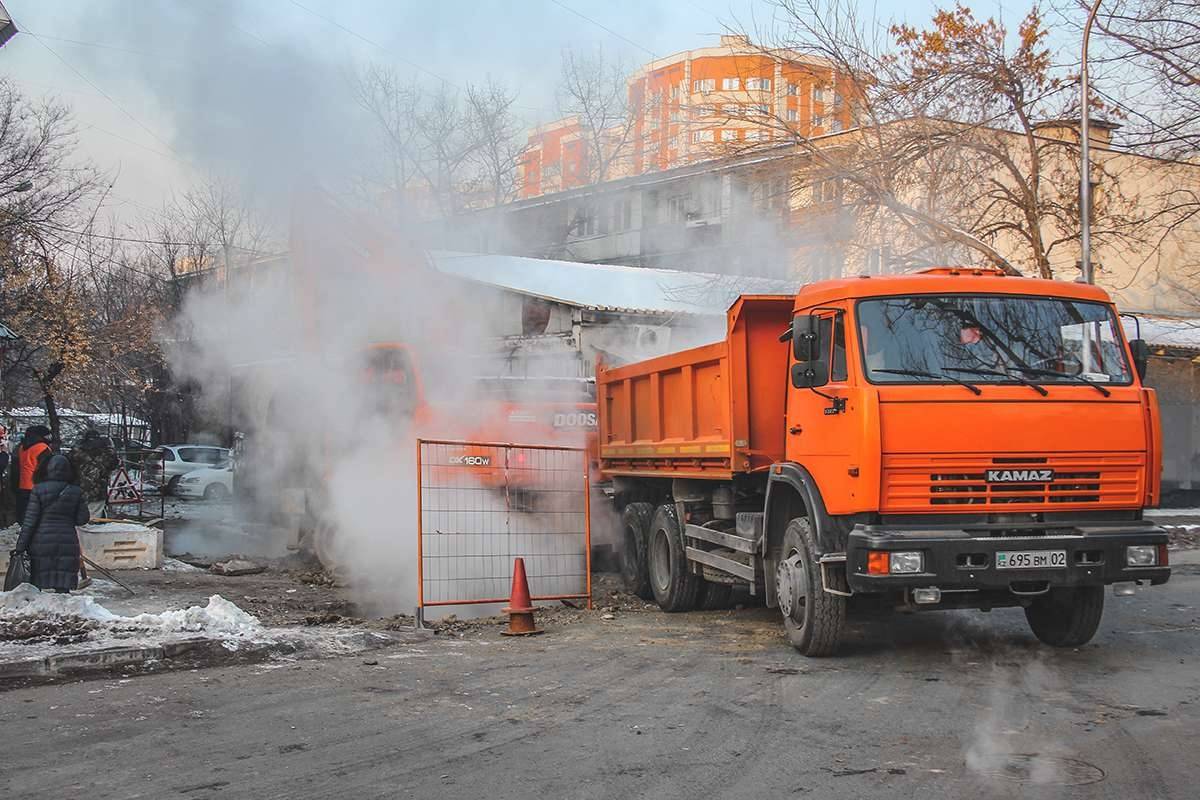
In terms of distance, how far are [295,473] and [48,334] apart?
4.89 meters

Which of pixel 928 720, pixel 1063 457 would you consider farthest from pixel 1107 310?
pixel 928 720

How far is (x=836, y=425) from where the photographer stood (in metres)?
7.63

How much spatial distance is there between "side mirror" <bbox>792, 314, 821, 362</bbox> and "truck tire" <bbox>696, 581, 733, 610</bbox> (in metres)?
3.56

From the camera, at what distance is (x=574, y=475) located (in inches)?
490

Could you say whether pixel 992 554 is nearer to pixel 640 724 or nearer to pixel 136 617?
pixel 640 724

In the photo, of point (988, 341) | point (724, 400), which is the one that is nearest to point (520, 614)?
point (724, 400)

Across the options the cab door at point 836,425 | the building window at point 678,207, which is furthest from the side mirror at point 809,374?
the building window at point 678,207

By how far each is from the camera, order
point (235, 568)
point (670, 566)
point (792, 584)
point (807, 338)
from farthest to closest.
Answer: point (235, 568) → point (670, 566) → point (792, 584) → point (807, 338)

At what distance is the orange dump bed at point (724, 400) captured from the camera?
A: 29.9 ft

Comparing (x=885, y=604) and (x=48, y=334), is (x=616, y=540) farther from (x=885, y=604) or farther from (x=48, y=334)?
(x=48, y=334)

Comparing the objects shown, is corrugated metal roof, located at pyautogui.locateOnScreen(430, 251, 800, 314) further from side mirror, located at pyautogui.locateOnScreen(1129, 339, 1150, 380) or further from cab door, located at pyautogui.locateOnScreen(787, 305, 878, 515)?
side mirror, located at pyautogui.locateOnScreen(1129, 339, 1150, 380)

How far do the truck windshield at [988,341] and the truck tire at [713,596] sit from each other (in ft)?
13.0

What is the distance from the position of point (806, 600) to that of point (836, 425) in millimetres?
1297

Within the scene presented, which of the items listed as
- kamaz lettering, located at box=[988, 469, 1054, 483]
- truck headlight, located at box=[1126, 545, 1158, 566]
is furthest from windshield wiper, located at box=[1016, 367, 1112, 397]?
truck headlight, located at box=[1126, 545, 1158, 566]
